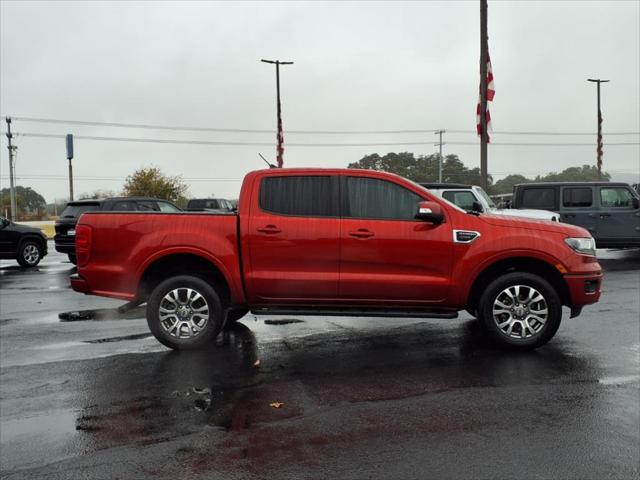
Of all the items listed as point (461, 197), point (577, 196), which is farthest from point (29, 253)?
point (577, 196)

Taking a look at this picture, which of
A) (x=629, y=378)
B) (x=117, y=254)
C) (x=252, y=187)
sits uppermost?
(x=252, y=187)

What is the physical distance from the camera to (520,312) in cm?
606

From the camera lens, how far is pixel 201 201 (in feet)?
91.7

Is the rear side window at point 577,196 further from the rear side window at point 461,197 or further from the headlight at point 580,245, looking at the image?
the headlight at point 580,245

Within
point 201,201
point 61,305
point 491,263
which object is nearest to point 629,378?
point 491,263

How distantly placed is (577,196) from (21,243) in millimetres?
15692

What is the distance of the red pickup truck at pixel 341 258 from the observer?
601cm

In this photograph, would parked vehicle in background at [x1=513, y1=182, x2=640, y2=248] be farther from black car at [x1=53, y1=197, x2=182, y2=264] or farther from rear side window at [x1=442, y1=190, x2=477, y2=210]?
black car at [x1=53, y1=197, x2=182, y2=264]

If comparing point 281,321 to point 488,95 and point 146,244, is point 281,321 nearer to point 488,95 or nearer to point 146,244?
point 146,244

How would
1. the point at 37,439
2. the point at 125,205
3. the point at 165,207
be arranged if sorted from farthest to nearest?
the point at 165,207, the point at 125,205, the point at 37,439

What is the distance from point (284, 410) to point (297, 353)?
1745 mm

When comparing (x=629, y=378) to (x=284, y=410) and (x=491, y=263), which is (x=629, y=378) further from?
(x=284, y=410)

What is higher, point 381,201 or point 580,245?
point 381,201

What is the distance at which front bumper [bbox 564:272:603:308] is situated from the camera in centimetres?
605
